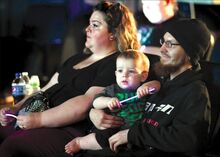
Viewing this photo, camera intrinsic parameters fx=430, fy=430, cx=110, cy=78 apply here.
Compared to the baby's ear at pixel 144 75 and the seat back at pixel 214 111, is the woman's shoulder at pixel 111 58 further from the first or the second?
the seat back at pixel 214 111

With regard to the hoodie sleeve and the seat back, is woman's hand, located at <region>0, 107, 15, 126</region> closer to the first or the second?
the hoodie sleeve

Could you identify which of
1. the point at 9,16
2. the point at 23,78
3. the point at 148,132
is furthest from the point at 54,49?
the point at 148,132

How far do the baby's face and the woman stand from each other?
0.70 feet

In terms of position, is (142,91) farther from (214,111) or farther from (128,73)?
(214,111)

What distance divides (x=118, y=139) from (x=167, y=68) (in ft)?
1.40

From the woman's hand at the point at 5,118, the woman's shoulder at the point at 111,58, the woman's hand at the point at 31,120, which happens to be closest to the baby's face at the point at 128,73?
the woman's shoulder at the point at 111,58

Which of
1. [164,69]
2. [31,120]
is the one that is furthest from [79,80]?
[164,69]

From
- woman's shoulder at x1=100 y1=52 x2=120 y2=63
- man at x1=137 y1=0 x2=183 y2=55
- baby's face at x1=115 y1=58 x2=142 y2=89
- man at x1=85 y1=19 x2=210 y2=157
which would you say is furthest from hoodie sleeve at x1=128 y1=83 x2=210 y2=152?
man at x1=137 y1=0 x2=183 y2=55

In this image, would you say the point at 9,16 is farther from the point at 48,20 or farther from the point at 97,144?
the point at 97,144

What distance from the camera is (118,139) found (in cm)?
202

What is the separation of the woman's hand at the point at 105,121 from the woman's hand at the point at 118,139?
10 cm

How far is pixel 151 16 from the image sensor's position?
314 centimetres

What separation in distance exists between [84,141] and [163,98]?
0.45 meters

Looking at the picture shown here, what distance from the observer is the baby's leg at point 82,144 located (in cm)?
212
